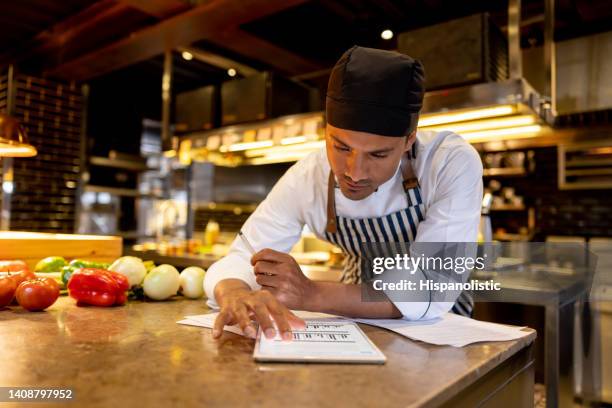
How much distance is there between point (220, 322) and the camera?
0.98m

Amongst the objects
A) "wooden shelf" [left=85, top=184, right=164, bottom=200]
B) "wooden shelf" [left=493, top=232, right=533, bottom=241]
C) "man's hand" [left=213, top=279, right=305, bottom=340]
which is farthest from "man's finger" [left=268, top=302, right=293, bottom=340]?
"wooden shelf" [left=493, top=232, right=533, bottom=241]

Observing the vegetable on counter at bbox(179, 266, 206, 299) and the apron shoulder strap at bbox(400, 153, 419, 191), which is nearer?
the apron shoulder strap at bbox(400, 153, 419, 191)

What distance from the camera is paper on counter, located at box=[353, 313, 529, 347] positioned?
980mm

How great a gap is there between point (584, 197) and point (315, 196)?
15.4 ft

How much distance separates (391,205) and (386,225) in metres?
0.07

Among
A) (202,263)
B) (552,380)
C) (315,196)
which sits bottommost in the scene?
(552,380)

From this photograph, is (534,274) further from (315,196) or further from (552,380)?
(315,196)

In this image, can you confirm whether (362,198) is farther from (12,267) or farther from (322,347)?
(12,267)

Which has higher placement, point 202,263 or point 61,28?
point 61,28

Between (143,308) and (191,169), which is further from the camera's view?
(191,169)

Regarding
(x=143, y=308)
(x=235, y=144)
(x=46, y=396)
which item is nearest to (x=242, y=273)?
(x=143, y=308)

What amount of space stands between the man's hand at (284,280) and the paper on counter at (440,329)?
0.21ft

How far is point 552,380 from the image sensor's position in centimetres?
204

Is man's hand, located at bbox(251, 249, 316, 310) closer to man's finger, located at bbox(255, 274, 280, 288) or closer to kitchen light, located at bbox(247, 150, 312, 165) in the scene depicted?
man's finger, located at bbox(255, 274, 280, 288)
